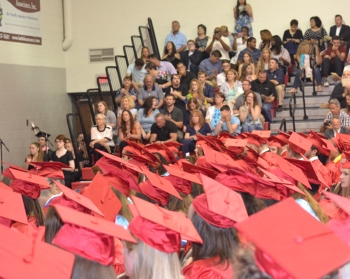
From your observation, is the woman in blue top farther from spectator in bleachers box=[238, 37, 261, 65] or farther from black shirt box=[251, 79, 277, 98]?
spectator in bleachers box=[238, 37, 261, 65]

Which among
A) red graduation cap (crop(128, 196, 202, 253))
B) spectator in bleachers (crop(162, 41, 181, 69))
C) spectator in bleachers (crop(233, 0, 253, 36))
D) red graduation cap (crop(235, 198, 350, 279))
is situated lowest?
red graduation cap (crop(128, 196, 202, 253))

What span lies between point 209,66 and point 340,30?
2891mm

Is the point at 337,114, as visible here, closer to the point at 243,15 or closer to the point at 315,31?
the point at 315,31

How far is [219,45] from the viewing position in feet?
48.0

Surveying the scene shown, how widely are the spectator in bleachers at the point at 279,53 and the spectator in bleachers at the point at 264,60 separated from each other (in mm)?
645

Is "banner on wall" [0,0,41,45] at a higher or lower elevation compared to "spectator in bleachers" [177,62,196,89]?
higher

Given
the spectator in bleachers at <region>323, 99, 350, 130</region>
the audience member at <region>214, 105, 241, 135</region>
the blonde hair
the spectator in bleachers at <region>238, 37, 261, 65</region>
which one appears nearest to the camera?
the blonde hair

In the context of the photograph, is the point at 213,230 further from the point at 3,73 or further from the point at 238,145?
the point at 3,73

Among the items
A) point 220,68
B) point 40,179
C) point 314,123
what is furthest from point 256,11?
point 40,179

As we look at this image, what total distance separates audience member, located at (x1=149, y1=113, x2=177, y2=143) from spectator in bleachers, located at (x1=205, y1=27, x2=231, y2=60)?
4.02 metres

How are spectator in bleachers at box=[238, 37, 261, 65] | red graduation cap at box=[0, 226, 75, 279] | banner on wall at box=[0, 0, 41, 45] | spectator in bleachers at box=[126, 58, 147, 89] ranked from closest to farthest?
red graduation cap at box=[0, 226, 75, 279] → spectator in bleachers at box=[126, 58, 147, 89] → spectator in bleachers at box=[238, 37, 261, 65] → banner on wall at box=[0, 0, 41, 45]

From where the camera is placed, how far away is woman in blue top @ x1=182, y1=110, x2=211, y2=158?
10764 mm

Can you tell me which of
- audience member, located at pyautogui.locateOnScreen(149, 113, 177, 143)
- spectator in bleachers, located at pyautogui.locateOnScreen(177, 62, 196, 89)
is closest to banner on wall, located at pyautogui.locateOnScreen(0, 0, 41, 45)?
spectator in bleachers, located at pyautogui.locateOnScreen(177, 62, 196, 89)

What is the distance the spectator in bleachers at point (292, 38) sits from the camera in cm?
1403
